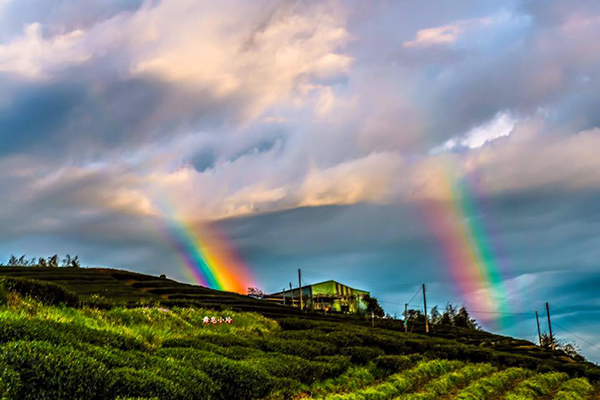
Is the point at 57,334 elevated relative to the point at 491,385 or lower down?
elevated

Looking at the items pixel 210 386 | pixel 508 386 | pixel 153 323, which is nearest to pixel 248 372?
pixel 210 386

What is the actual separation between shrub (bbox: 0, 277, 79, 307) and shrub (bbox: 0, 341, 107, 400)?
255 inches

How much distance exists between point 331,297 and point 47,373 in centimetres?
8878

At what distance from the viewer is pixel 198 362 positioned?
1214 cm

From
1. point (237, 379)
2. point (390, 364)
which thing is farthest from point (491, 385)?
point (237, 379)

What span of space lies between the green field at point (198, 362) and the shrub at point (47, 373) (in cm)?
2

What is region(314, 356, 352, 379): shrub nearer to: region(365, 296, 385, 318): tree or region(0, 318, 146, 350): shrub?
region(0, 318, 146, 350): shrub

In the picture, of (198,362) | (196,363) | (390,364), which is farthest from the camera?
(390,364)

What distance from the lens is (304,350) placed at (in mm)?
17406

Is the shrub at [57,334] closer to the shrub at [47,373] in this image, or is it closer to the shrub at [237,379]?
the shrub at [47,373]

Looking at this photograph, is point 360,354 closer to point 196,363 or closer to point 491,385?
point 491,385

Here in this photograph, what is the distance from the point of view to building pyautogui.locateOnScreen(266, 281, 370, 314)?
94938mm

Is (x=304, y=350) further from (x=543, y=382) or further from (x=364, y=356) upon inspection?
(x=543, y=382)

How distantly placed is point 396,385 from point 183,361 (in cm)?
694
